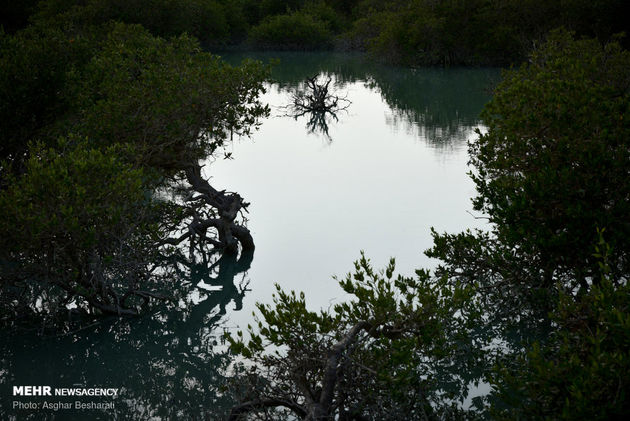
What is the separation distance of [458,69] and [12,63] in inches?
1446

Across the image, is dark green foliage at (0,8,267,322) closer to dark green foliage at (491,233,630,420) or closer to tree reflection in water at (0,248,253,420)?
tree reflection in water at (0,248,253,420)

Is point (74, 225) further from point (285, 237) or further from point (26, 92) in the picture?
point (285, 237)

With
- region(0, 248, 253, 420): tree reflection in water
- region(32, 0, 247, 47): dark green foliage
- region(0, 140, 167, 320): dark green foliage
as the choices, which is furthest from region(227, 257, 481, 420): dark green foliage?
region(32, 0, 247, 47): dark green foliage

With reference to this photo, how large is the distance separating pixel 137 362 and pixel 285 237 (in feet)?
20.2

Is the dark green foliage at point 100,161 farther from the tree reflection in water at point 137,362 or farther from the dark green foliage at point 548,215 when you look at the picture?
the dark green foliage at point 548,215

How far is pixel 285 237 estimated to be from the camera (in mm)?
15766

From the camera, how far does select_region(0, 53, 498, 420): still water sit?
9531 mm

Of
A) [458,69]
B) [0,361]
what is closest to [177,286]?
[0,361]

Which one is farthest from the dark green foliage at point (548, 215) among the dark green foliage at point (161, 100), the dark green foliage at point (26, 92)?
the dark green foliage at point (26, 92)

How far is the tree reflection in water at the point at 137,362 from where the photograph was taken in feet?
28.8

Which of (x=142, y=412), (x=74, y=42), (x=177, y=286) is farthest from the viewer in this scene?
(x=74, y=42)

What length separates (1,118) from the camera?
13.2 m

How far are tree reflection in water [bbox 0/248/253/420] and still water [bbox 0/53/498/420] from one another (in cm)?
2

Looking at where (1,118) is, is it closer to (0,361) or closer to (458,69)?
(0,361)
